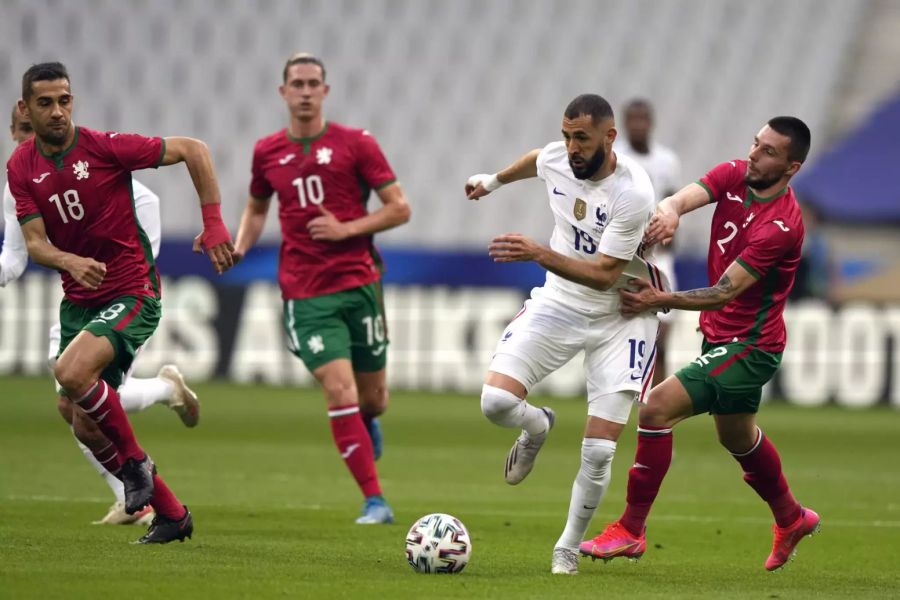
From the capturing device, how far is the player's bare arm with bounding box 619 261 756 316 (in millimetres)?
6902

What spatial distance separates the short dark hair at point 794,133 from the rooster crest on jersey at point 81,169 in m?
3.19

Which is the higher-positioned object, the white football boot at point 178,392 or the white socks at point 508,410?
the white socks at point 508,410

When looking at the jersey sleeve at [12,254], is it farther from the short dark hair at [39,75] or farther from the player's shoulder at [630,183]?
the player's shoulder at [630,183]

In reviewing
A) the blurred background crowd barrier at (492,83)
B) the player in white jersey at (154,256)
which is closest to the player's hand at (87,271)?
the player in white jersey at (154,256)

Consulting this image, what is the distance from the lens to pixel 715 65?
2534 centimetres

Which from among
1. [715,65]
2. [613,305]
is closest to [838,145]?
[715,65]

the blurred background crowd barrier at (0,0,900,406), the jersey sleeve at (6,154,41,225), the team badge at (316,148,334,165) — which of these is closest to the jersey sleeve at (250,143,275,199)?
the team badge at (316,148,334,165)

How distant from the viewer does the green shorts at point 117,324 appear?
7301 mm

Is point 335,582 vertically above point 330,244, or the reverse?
point 330,244

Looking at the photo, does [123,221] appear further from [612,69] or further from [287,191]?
[612,69]

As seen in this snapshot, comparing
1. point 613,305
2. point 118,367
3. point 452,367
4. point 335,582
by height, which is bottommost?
point 452,367

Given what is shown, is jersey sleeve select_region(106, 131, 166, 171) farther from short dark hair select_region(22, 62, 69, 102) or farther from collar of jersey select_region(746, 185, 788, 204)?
collar of jersey select_region(746, 185, 788, 204)

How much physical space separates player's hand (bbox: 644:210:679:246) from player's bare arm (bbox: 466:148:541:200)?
79 centimetres

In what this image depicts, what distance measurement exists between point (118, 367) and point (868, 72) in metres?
20.0
